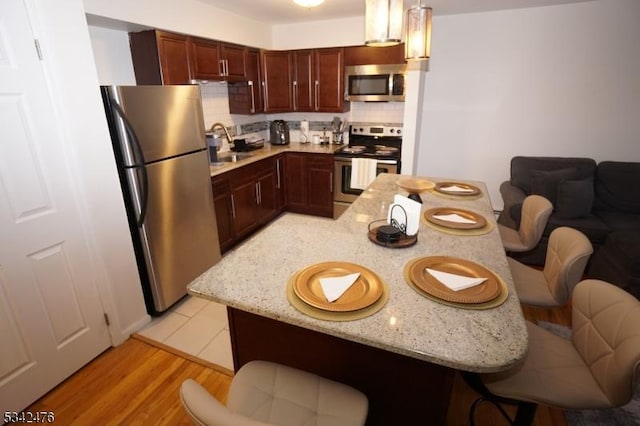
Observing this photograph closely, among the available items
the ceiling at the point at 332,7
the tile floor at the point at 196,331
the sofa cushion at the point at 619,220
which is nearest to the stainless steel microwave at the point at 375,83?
the ceiling at the point at 332,7

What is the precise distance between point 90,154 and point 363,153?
2.72 m

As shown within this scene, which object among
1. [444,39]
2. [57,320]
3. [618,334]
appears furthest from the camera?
[444,39]

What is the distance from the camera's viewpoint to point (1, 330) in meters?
1.66

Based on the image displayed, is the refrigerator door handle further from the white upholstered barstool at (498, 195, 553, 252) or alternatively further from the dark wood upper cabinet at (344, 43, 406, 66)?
the dark wood upper cabinet at (344, 43, 406, 66)

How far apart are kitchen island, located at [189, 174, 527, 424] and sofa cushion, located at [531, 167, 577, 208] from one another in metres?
1.86

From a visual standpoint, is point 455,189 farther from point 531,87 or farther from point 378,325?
point 531,87

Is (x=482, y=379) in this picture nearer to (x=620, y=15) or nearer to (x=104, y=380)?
(x=104, y=380)

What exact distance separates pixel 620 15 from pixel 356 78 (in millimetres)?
2534

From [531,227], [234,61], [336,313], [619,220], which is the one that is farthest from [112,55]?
[619,220]

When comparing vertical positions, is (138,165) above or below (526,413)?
above

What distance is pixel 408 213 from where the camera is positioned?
1554mm

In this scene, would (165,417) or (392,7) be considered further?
(165,417)

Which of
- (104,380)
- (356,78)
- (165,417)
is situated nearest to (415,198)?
(165,417)

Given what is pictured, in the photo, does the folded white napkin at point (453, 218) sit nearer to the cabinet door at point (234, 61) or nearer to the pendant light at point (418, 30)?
the pendant light at point (418, 30)
